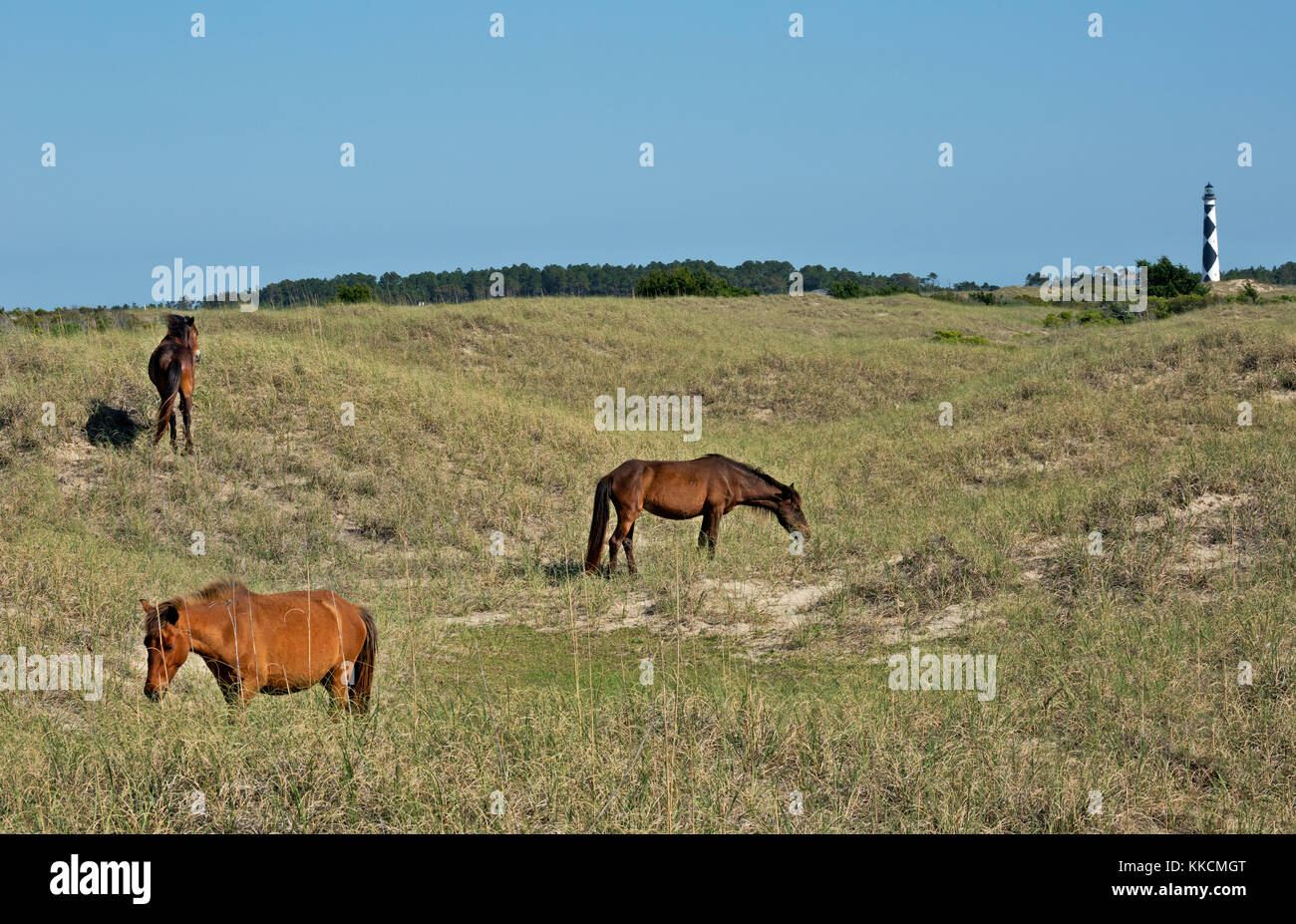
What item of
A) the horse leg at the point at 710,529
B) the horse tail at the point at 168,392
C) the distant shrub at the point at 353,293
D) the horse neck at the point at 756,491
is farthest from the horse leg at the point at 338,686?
the distant shrub at the point at 353,293

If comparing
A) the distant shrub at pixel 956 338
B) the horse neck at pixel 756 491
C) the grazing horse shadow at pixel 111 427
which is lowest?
the horse neck at pixel 756 491

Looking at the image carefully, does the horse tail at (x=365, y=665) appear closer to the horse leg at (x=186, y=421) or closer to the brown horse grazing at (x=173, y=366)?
the brown horse grazing at (x=173, y=366)

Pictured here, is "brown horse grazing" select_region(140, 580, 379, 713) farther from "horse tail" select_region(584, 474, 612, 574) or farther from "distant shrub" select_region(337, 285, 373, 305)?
"distant shrub" select_region(337, 285, 373, 305)

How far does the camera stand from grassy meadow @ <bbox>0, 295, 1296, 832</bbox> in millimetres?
6324

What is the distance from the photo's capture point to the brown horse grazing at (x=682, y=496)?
14.2 metres

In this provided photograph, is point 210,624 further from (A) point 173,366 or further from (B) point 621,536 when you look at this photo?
(A) point 173,366

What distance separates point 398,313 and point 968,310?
3646 cm

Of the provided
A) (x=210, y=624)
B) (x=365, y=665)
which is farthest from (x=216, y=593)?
(x=365, y=665)

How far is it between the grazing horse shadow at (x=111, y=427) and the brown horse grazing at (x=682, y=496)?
9.38 m

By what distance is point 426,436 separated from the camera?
20.5m

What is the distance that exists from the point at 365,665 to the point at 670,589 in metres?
6.12

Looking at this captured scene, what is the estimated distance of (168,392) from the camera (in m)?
17.5

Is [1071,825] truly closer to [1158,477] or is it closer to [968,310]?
[1158,477]

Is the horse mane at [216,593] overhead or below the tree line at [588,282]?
below
